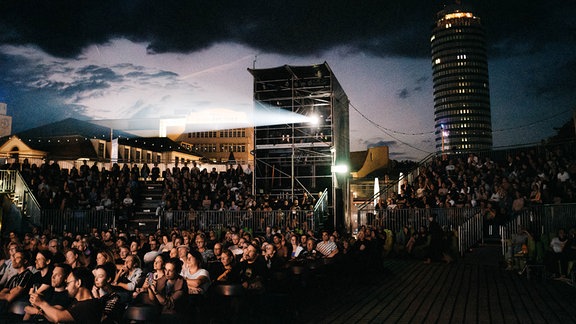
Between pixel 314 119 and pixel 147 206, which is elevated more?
pixel 314 119

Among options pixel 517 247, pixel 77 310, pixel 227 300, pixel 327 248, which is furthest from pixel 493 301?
pixel 77 310

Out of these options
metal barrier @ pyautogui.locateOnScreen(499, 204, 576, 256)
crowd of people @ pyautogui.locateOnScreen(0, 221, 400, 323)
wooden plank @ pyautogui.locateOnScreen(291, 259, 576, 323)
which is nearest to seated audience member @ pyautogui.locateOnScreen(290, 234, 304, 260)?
crowd of people @ pyautogui.locateOnScreen(0, 221, 400, 323)

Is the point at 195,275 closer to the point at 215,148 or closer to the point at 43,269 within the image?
the point at 43,269

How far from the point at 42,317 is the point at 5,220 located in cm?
1619

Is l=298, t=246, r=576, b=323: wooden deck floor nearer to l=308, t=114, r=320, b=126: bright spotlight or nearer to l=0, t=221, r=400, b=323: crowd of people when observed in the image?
l=0, t=221, r=400, b=323: crowd of people

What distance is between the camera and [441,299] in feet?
29.7

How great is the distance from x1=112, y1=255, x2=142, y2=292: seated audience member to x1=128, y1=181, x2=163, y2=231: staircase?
1318 cm

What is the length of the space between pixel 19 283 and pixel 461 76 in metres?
160

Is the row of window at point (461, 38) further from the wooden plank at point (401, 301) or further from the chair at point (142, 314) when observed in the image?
the chair at point (142, 314)

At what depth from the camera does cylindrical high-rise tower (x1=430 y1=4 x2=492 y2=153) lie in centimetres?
15200

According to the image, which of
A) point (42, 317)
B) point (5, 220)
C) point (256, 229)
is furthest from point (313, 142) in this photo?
point (42, 317)

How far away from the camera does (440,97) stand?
158875 millimetres

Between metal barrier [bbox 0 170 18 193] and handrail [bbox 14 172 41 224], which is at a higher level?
metal barrier [bbox 0 170 18 193]

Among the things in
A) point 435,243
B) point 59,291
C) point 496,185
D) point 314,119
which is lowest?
point 435,243
